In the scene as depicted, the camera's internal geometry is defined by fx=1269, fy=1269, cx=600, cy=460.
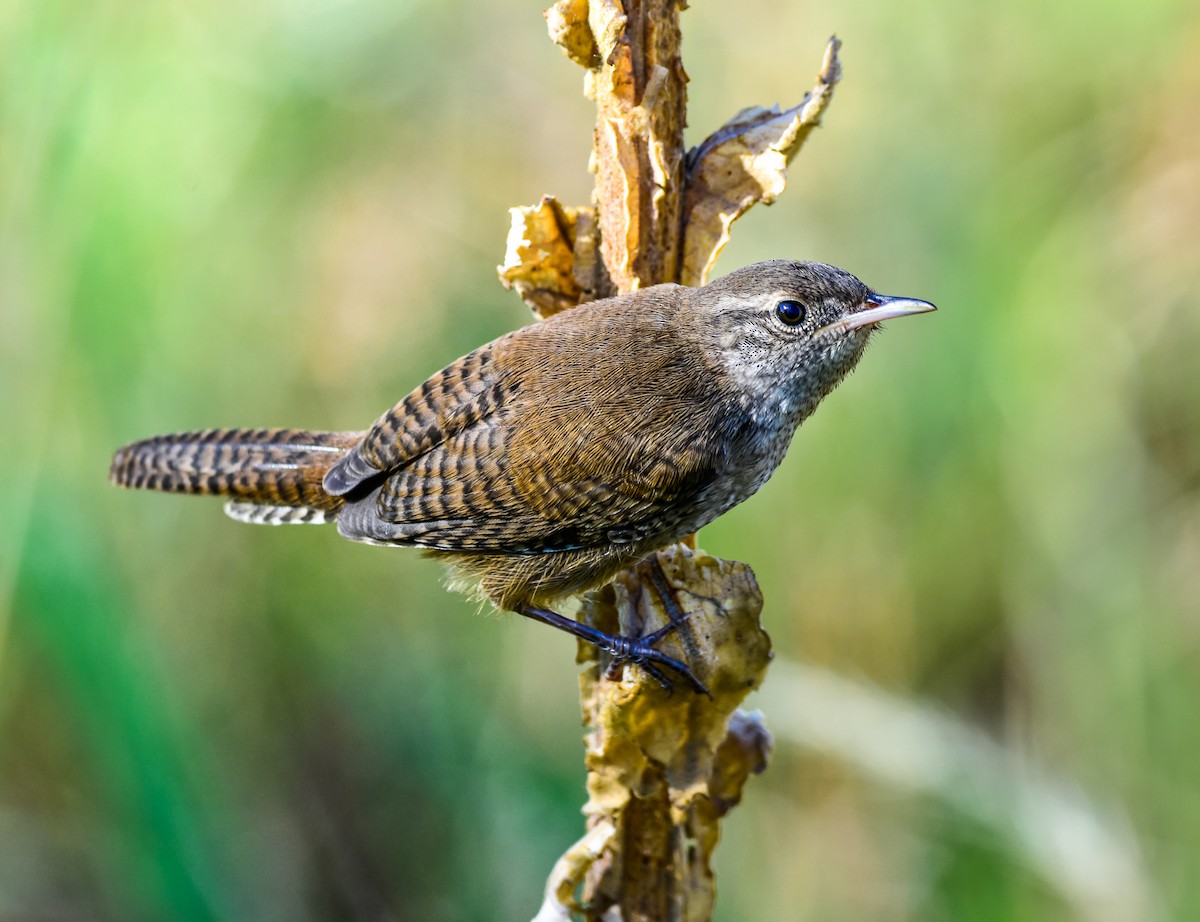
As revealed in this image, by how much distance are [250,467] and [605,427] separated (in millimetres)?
869

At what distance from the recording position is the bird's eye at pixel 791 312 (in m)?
2.56

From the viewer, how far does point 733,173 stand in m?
2.13

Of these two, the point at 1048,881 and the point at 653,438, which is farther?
the point at 1048,881

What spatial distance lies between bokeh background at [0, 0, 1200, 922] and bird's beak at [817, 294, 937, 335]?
3.10ft

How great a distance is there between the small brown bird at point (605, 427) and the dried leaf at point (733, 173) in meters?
0.22

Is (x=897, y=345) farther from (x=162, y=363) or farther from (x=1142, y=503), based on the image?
(x=162, y=363)

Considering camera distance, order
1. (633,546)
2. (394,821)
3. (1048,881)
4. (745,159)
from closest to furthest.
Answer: (745,159) → (633,546) → (1048,881) → (394,821)

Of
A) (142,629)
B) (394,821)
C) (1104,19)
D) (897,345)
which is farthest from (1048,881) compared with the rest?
(1104,19)

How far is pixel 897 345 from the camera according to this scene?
3551 mm

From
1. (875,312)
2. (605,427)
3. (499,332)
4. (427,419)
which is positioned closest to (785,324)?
(875,312)

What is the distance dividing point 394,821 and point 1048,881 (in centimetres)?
168

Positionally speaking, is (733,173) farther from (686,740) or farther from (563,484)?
(686,740)

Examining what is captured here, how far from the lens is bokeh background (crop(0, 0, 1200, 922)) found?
10.5ft

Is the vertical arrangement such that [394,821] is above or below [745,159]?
below
